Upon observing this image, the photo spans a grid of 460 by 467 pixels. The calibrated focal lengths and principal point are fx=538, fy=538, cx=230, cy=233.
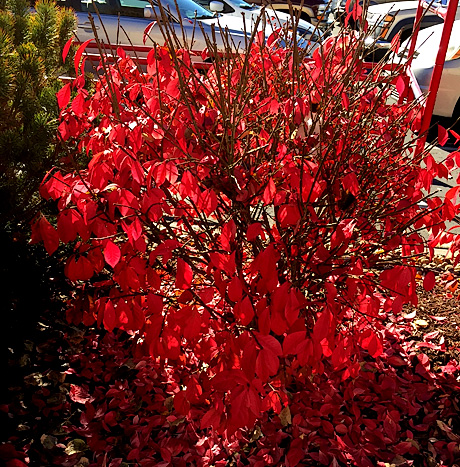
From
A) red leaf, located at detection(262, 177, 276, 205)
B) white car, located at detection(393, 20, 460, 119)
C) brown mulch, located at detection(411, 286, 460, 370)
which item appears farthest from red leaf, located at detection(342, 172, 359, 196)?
white car, located at detection(393, 20, 460, 119)

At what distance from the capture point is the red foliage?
6.14ft

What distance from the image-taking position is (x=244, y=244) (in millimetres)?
2699

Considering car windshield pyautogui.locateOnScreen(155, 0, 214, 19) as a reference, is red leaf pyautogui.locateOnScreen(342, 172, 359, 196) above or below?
below

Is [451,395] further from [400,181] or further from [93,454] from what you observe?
[93,454]

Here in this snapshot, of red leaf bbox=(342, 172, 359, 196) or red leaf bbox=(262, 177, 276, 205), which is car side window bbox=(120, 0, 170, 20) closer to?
red leaf bbox=(342, 172, 359, 196)

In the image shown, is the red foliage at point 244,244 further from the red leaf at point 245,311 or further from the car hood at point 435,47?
the car hood at point 435,47

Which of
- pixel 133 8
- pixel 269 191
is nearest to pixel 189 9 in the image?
pixel 133 8

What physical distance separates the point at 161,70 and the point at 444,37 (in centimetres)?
286

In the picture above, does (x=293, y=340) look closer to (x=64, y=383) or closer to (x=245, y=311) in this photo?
(x=245, y=311)

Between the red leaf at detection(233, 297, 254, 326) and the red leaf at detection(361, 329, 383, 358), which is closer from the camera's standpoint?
the red leaf at detection(233, 297, 254, 326)

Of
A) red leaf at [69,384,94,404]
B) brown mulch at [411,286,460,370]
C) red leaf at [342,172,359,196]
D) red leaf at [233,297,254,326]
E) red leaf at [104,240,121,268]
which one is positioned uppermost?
red leaf at [342,172,359,196]

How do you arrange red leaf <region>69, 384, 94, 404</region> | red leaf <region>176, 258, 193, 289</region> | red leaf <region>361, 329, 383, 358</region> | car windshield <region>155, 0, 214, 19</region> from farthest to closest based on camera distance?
car windshield <region>155, 0, 214, 19</region> → red leaf <region>69, 384, 94, 404</region> → red leaf <region>361, 329, 383, 358</region> → red leaf <region>176, 258, 193, 289</region>

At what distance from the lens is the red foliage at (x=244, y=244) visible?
1870 millimetres

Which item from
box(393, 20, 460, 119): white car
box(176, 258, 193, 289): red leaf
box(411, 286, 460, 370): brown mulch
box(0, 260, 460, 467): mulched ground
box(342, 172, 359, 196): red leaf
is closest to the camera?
box(176, 258, 193, 289): red leaf
